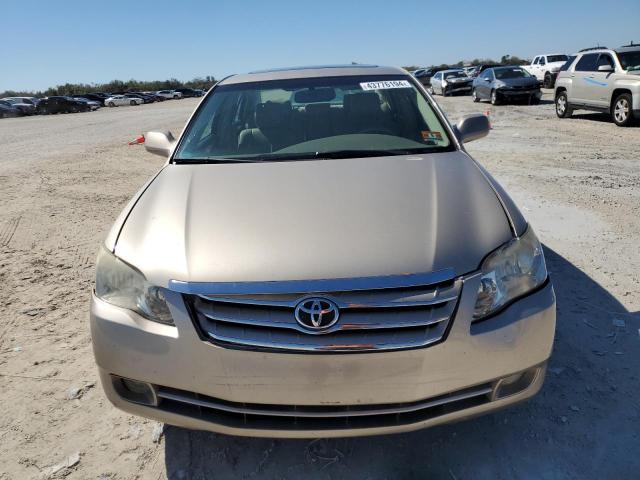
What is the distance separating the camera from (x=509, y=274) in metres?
1.96

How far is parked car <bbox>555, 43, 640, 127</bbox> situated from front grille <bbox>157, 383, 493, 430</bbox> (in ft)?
37.3

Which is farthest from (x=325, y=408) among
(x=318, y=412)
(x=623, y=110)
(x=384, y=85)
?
(x=623, y=110)

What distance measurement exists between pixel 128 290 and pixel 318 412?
2.81 feet

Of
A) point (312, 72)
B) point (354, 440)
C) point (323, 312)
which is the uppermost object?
point (312, 72)

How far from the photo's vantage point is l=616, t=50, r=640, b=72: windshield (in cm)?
1138

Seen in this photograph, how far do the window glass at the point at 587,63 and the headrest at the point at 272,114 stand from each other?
1163 cm

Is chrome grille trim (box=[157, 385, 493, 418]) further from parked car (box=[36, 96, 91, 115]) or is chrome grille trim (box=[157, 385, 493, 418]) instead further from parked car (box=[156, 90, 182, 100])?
parked car (box=[156, 90, 182, 100])

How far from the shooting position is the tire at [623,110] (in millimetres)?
11070

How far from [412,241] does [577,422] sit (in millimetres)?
1209

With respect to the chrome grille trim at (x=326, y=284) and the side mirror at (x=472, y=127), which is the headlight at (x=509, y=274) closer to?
the chrome grille trim at (x=326, y=284)

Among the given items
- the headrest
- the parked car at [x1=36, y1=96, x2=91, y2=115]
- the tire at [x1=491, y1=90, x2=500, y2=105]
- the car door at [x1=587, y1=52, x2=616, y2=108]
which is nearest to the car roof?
the headrest

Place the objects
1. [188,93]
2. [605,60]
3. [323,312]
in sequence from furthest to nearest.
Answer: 1. [188,93]
2. [605,60]
3. [323,312]

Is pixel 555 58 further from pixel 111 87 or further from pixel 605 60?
pixel 111 87

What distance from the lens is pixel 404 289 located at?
180 cm
